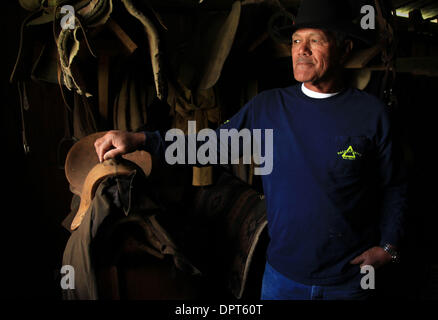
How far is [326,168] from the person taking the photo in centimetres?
110

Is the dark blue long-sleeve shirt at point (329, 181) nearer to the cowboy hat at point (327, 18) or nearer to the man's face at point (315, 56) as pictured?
the man's face at point (315, 56)

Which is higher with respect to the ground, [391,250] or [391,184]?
[391,184]

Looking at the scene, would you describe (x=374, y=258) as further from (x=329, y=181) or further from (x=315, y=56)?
(x=315, y=56)

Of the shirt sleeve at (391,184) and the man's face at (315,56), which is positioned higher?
the man's face at (315,56)

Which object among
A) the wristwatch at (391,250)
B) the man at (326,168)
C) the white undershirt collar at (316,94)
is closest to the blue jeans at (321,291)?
the man at (326,168)

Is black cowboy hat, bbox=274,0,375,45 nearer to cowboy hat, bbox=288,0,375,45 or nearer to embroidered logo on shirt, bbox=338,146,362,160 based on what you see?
A: cowboy hat, bbox=288,0,375,45

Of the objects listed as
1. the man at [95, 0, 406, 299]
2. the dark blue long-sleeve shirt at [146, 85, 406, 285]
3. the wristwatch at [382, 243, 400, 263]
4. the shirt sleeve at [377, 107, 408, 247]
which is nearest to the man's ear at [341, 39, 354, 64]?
the man at [95, 0, 406, 299]

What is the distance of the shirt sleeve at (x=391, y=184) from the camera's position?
1116 mm

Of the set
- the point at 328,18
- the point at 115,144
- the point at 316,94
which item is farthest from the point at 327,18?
the point at 115,144

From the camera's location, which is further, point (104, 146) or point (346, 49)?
point (346, 49)

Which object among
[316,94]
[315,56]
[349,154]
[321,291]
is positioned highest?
[315,56]

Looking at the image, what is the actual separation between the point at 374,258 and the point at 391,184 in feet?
0.84

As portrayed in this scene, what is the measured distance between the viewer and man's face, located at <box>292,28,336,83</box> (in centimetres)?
111

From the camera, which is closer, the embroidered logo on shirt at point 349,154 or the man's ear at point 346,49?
the embroidered logo on shirt at point 349,154
